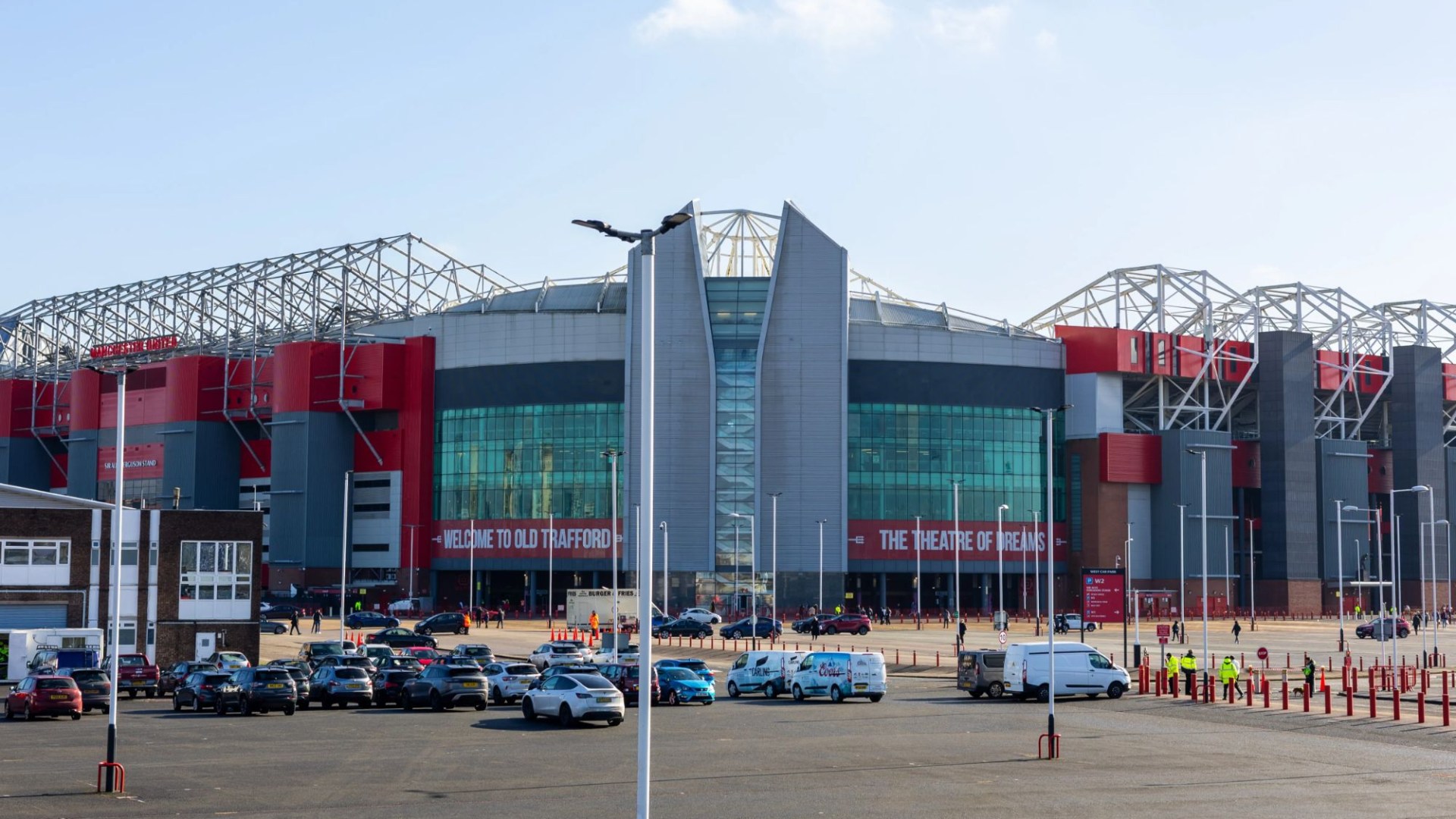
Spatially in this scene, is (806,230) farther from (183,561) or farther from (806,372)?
(183,561)

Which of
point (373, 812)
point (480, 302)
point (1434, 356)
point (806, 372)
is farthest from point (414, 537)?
point (373, 812)

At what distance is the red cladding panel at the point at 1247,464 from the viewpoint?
159m

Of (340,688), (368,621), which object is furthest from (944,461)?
(340,688)

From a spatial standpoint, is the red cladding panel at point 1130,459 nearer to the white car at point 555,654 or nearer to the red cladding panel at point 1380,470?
the red cladding panel at point 1380,470

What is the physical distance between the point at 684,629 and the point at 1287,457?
72.7 metres

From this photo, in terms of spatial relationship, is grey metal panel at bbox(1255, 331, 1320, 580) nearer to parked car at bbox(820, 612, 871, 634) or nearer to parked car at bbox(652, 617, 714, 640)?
parked car at bbox(820, 612, 871, 634)

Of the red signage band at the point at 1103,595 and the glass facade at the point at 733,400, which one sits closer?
the red signage band at the point at 1103,595

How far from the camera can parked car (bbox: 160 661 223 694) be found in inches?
Answer: 2227

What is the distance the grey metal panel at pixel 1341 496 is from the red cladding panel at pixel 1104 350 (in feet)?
71.2

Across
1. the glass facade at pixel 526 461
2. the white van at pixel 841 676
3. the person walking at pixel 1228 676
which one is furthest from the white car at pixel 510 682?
the glass facade at pixel 526 461

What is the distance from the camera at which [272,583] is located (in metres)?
153

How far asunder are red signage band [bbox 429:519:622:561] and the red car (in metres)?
96.4

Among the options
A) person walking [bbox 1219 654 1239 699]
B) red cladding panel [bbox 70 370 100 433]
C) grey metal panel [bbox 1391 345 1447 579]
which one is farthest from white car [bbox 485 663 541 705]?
grey metal panel [bbox 1391 345 1447 579]

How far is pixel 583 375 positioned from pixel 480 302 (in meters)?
16.0
